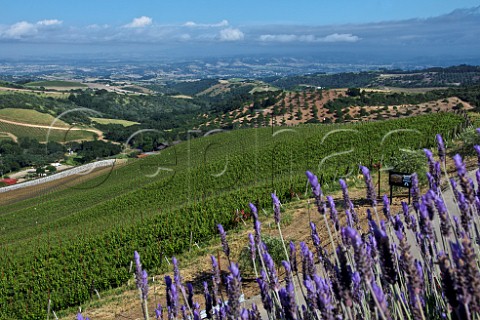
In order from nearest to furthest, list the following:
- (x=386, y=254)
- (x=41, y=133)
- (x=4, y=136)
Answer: (x=386, y=254) → (x=4, y=136) → (x=41, y=133)

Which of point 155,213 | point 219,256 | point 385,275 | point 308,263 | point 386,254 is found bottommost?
point 155,213

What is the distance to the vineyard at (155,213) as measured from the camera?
49.0ft

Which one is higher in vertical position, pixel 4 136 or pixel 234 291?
pixel 234 291

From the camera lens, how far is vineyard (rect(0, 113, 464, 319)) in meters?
14.9

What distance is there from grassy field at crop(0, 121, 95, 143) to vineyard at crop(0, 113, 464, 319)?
106m

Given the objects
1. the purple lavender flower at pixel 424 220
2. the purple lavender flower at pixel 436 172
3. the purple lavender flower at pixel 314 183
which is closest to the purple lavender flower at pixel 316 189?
the purple lavender flower at pixel 314 183

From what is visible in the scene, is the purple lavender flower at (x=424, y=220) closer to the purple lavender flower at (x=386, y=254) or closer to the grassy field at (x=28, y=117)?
the purple lavender flower at (x=386, y=254)

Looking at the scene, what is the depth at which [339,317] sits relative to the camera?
250cm

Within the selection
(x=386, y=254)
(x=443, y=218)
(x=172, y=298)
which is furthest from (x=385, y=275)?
(x=172, y=298)

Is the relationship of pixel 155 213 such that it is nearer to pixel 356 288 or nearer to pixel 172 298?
pixel 172 298

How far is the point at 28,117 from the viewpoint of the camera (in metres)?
154

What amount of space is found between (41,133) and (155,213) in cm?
13588

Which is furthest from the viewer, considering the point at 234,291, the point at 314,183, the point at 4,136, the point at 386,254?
the point at 4,136

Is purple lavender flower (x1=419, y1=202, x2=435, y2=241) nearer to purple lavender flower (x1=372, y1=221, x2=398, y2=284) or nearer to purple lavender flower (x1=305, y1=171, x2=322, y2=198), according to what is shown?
purple lavender flower (x1=372, y1=221, x2=398, y2=284)
